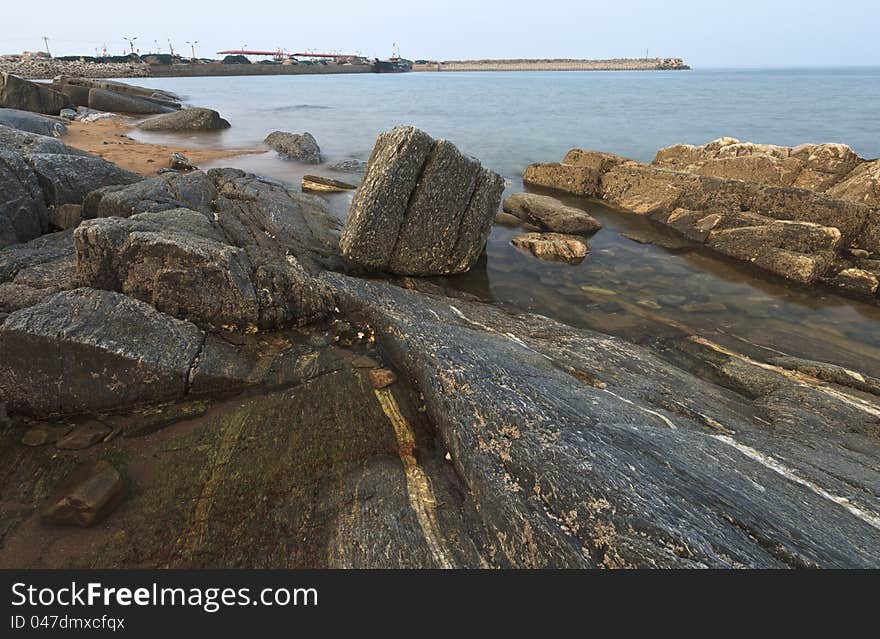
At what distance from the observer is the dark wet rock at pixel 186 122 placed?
3152cm

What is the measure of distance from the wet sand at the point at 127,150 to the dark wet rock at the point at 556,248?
1474 centimetres

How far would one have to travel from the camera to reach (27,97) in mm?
30984

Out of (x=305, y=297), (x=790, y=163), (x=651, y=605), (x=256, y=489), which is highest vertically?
(x=790, y=163)

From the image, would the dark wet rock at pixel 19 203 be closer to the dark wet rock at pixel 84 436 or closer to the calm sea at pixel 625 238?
the dark wet rock at pixel 84 436

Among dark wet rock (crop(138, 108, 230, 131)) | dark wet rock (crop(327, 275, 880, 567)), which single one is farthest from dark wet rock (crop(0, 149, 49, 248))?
dark wet rock (crop(138, 108, 230, 131))

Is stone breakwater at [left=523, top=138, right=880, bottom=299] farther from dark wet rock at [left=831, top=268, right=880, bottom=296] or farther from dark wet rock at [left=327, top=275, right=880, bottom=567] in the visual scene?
dark wet rock at [left=327, top=275, right=880, bottom=567]

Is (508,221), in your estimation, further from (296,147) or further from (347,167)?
(296,147)

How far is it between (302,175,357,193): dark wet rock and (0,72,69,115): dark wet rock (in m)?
26.5

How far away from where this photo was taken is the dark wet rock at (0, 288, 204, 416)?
495 cm

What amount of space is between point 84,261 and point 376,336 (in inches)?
175

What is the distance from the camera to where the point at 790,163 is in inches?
690

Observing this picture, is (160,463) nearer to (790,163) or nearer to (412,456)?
(412,456)

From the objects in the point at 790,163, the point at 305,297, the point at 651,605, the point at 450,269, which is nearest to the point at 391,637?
the point at 651,605

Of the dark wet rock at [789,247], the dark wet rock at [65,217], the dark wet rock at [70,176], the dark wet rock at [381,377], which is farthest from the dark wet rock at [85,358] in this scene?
the dark wet rock at [789,247]
